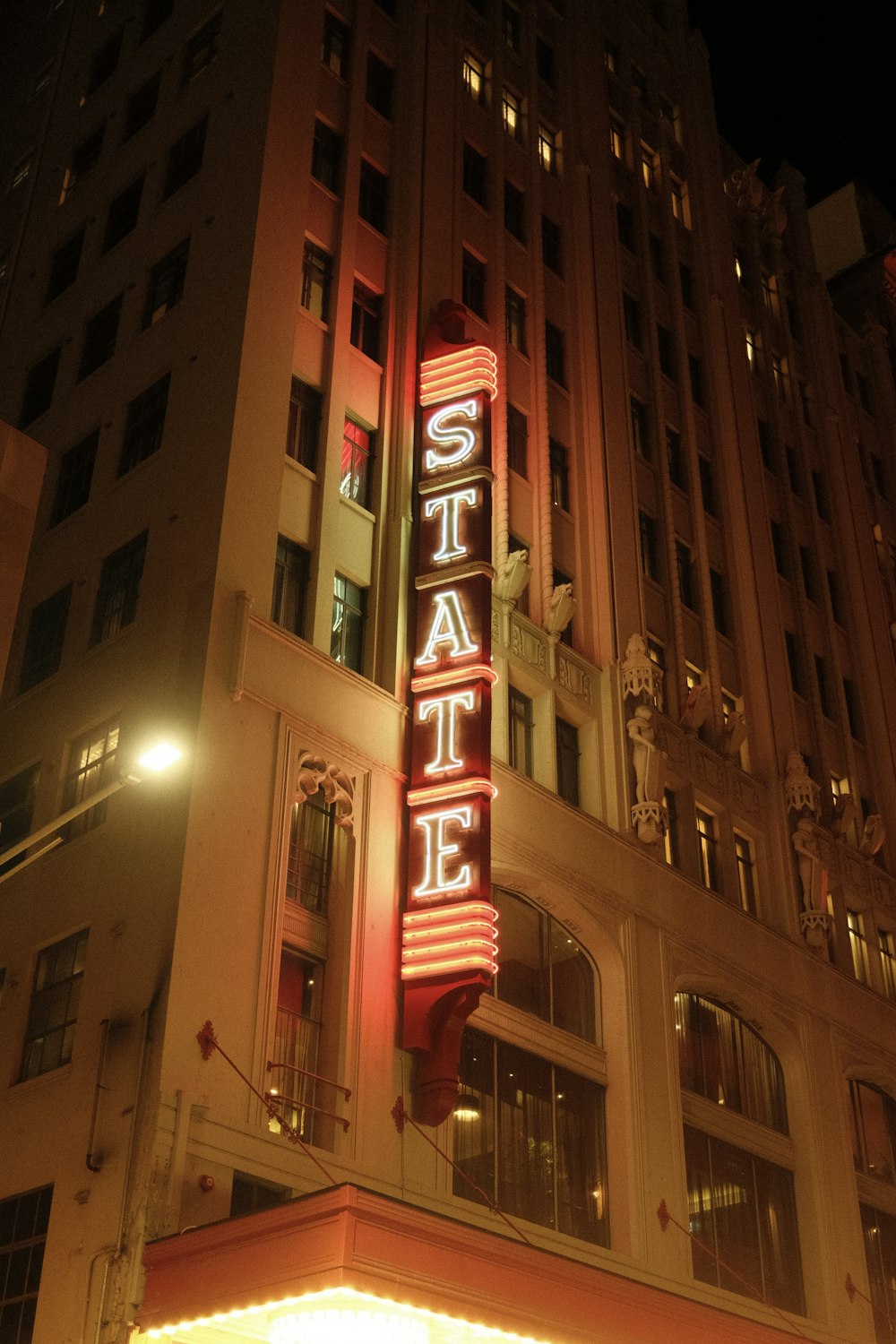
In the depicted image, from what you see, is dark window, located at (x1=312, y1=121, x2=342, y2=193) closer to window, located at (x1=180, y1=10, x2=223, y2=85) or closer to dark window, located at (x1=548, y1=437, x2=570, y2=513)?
window, located at (x1=180, y1=10, x2=223, y2=85)

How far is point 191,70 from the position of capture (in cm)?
3744

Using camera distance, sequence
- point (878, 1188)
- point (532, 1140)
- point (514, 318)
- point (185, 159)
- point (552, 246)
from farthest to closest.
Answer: point (552, 246), point (514, 318), point (185, 159), point (878, 1188), point (532, 1140)

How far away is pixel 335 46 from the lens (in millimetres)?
36375

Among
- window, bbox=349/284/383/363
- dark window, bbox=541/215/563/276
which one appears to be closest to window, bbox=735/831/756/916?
window, bbox=349/284/383/363

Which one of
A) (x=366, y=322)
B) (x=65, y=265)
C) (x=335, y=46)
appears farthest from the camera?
(x=65, y=265)

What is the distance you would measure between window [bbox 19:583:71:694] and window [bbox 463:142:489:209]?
15.5 meters

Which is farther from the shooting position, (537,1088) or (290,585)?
(290,585)

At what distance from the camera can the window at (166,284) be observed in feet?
107

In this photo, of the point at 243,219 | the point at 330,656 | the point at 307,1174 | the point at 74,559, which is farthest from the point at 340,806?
the point at 243,219

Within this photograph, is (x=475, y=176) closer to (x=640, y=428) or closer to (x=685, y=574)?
(x=640, y=428)

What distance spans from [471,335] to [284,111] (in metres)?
6.34

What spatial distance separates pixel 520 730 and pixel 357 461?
638 cm

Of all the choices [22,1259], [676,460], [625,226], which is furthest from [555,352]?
[22,1259]

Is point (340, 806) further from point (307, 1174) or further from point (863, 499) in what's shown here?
point (863, 499)
